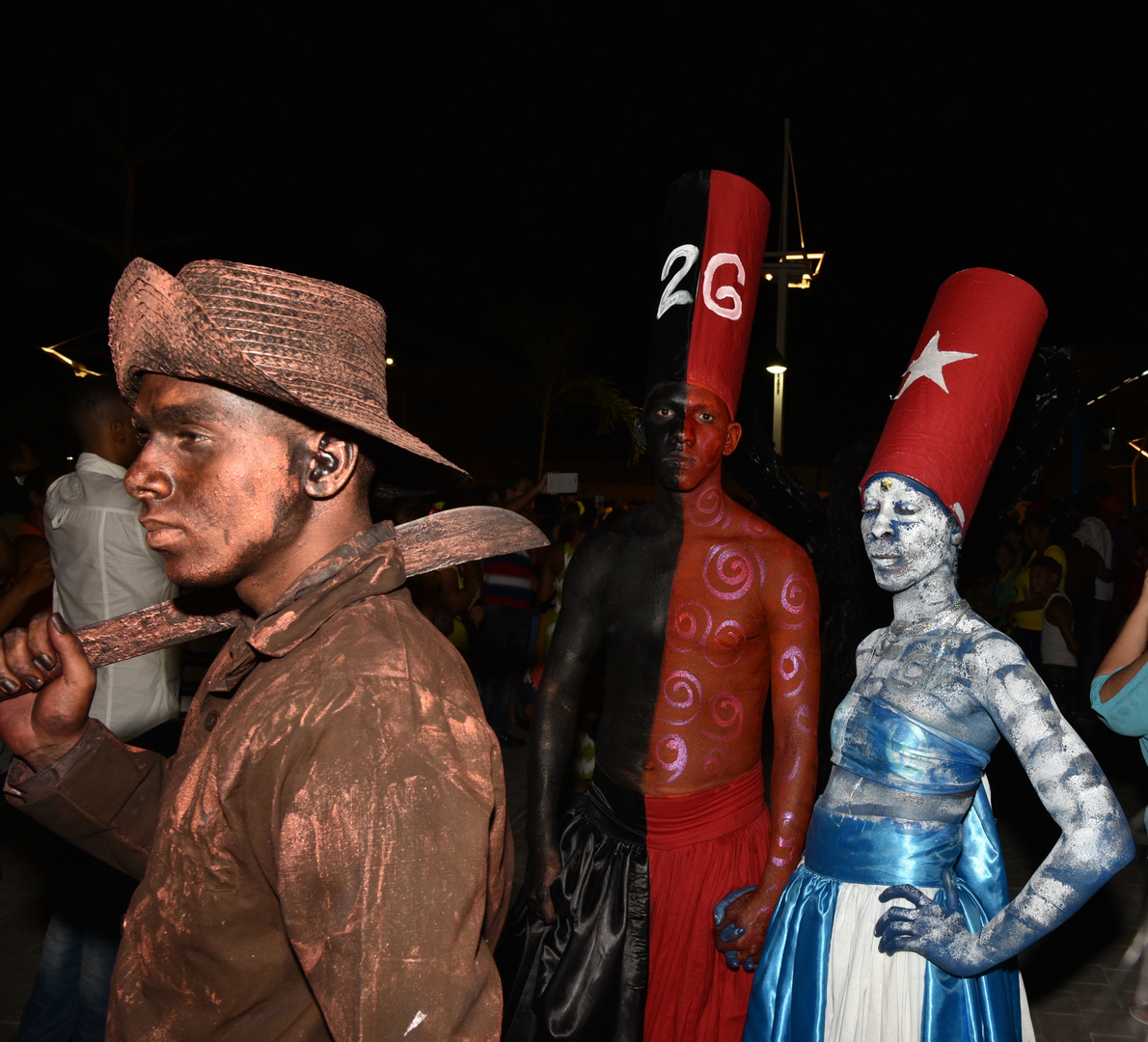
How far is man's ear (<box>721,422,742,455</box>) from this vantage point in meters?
2.78

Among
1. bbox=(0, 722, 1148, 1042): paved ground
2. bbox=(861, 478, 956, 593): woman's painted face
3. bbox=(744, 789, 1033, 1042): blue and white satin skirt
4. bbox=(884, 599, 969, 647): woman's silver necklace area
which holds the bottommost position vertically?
bbox=(0, 722, 1148, 1042): paved ground

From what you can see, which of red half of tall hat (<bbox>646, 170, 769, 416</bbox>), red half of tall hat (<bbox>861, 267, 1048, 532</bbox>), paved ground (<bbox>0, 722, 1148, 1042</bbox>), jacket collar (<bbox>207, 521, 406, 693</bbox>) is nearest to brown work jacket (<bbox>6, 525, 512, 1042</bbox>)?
jacket collar (<bbox>207, 521, 406, 693</bbox>)

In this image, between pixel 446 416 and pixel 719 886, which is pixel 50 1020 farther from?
pixel 446 416

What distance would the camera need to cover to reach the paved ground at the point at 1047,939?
11.8 ft

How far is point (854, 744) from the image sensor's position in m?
2.09

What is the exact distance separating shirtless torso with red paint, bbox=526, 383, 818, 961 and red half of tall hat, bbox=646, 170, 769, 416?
0.09 metres

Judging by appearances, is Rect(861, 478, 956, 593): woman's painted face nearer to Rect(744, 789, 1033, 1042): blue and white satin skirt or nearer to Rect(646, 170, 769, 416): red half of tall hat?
Rect(744, 789, 1033, 1042): blue and white satin skirt

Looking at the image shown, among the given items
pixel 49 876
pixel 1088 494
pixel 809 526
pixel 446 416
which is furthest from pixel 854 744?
pixel 446 416

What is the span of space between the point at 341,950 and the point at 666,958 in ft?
5.84

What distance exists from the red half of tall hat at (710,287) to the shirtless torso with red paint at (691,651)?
89 mm

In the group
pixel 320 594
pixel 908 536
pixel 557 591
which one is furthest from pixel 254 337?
pixel 557 591

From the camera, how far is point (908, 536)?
208 cm

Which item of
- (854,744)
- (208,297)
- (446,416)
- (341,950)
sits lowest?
(446,416)

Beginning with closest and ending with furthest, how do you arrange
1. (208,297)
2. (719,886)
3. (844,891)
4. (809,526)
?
1. (208,297)
2. (844,891)
3. (719,886)
4. (809,526)
